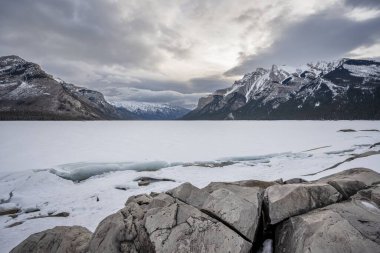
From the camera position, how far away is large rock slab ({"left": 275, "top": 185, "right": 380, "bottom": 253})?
653cm

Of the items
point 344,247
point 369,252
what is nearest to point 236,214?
point 344,247

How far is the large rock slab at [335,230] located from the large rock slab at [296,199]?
1.07 feet

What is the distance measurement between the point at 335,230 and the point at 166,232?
4.70 m

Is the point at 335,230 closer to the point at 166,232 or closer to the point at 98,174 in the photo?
the point at 166,232

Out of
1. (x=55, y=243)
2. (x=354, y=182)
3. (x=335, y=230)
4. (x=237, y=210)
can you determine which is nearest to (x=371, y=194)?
(x=354, y=182)

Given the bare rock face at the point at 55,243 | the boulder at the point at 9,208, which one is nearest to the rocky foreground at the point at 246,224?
the bare rock face at the point at 55,243

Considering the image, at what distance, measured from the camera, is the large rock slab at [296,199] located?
27.3 feet

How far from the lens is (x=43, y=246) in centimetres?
942

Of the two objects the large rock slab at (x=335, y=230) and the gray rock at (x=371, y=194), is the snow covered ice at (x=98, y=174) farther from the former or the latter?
the gray rock at (x=371, y=194)

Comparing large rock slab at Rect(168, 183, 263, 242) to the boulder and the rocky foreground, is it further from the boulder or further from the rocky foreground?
the boulder

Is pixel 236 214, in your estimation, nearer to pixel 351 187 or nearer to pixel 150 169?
pixel 351 187

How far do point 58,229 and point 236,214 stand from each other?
280 inches

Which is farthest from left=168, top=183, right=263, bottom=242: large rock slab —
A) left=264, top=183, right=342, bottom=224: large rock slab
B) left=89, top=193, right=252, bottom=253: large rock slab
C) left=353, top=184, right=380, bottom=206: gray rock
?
left=353, top=184, right=380, bottom=206: gray rock

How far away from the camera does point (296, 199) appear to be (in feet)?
27.9
